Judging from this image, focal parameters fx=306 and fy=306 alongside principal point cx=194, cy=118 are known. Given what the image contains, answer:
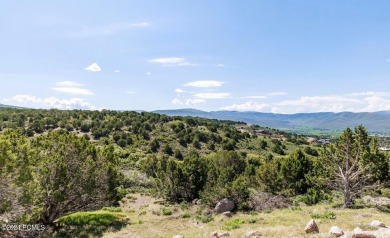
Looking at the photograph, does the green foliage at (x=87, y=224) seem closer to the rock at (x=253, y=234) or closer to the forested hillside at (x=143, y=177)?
the forested hillside at (x=143, y=177)

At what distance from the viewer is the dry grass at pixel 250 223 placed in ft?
57.8

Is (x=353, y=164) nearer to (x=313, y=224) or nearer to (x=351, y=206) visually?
(x=351, y=206)

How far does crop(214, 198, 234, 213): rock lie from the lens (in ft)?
103

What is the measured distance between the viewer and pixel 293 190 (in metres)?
38.2

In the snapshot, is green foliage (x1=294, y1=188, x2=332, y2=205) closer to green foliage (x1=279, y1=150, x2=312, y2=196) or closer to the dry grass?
the dry grass

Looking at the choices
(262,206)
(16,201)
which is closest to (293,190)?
(262,206)

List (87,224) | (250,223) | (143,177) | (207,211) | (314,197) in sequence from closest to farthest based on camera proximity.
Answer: (250,223), (87,224), (207,211), (314,197), (143,177)

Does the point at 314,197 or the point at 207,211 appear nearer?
the point at 207,211

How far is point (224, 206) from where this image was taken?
1246 inches

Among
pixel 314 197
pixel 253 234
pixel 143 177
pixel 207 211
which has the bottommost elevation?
pixel 143 177

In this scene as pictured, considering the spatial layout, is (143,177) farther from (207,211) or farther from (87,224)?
(87,224)

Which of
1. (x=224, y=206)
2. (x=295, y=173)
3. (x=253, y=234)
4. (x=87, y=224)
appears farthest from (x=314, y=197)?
(x=87, y=224)

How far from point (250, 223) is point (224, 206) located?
28.9 ft

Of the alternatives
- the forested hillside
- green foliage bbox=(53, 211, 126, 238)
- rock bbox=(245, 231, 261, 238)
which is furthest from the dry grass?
the forested hillside
